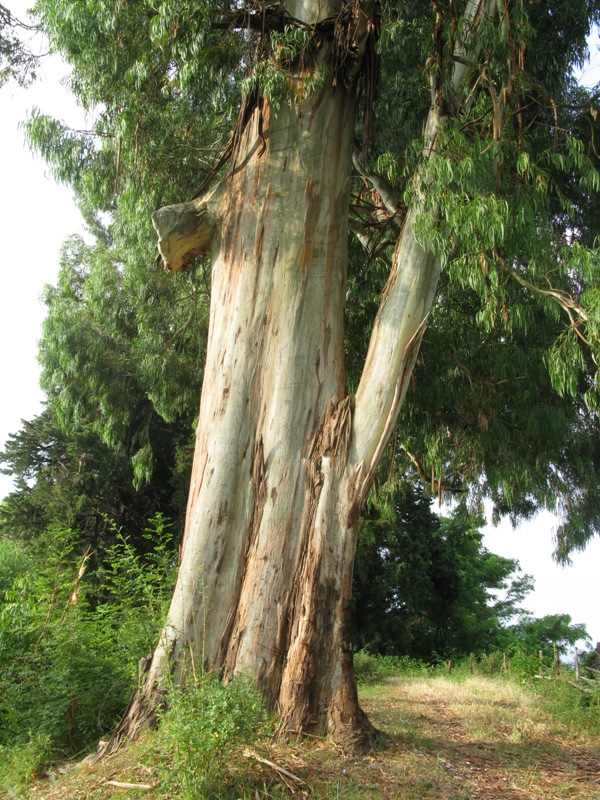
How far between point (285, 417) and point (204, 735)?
7.48 feet

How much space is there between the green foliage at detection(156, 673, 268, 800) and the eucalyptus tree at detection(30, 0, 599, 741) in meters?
0.83

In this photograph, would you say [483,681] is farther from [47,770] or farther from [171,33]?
[171,33]

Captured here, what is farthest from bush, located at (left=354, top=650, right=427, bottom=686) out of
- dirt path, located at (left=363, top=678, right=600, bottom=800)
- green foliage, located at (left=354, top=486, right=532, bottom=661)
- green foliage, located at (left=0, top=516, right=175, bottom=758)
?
green foliage, located at (left=0, top=516, right=175, bottom=758)

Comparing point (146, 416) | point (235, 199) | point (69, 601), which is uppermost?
point (146, 416)

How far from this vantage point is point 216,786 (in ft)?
11.7

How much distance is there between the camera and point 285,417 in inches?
207

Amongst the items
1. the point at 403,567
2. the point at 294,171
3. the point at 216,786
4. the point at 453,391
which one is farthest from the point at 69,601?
the point at 403,567

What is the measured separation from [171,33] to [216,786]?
560 centimetres

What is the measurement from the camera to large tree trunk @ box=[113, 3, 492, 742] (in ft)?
15.6

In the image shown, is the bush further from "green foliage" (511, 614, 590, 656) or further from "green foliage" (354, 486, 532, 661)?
"green foliage" (511, 614, 590, 656)

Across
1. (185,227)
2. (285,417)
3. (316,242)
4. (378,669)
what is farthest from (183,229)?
(378,669)

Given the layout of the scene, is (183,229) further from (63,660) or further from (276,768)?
(276,768)

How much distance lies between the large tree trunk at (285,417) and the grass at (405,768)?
32cm

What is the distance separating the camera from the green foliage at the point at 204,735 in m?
3.51
